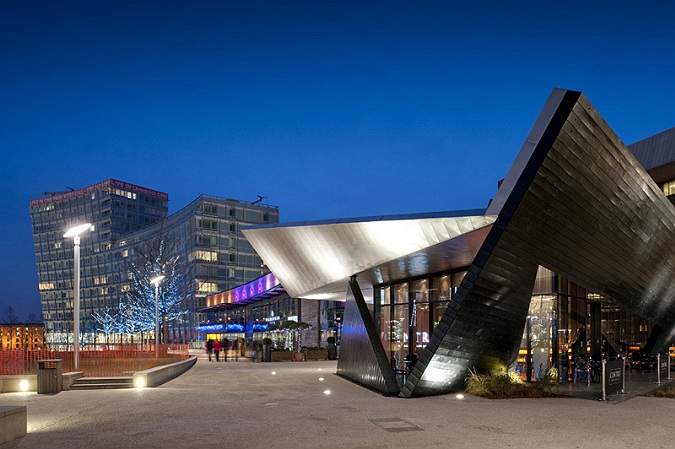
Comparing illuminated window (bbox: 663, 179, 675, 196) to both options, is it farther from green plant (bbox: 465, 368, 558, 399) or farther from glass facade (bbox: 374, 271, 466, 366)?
green plant (bbox: 465, 368, 558, 399)

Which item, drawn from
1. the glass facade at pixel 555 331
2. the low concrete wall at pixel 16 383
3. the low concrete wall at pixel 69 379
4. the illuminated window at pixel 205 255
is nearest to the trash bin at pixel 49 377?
the low concrete wall at pixel 69 379

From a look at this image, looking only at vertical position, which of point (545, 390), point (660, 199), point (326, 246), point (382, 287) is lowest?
point (545, 390)

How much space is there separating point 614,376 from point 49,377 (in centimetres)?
1745

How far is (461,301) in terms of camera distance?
48.9 feet

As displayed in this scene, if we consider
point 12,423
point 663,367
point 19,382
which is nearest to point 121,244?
point 19,382

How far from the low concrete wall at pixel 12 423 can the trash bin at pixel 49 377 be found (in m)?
9.23

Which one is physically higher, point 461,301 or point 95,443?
point 461,301

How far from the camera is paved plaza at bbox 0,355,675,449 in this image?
1036 cm

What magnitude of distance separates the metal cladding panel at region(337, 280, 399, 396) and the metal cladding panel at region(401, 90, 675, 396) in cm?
153

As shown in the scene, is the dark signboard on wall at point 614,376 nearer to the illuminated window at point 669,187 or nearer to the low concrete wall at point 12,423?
the low concrete wall at point 12,423

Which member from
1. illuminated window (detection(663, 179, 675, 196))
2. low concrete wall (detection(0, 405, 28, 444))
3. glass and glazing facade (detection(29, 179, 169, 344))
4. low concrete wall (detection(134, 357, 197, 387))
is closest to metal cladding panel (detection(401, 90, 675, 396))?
low concrete wall (detection(0, 405, 28, 444))

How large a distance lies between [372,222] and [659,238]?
30.7 ft

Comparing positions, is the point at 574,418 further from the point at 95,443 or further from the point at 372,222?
the point at 95,443

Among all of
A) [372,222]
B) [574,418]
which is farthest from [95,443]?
[574,418]
